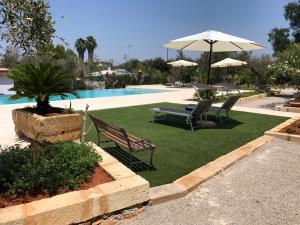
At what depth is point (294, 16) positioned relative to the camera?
4159 centimetres

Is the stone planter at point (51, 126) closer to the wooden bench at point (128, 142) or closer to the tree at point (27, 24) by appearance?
the wooden bench at point (128, 142)

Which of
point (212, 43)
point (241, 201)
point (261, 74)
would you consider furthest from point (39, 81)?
point (261, 74)

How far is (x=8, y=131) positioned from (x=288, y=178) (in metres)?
7.21

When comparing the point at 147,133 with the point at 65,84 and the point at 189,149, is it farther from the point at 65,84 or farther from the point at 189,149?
the point at 65,84

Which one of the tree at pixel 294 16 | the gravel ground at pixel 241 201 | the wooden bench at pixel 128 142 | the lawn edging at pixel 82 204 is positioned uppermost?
the tree at pixel 294 16

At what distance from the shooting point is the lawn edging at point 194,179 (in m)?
4.24

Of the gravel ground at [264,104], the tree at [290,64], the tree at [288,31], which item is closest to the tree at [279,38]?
the tree at [288,31]

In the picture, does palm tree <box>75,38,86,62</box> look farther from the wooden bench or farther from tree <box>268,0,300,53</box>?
the wooden bench

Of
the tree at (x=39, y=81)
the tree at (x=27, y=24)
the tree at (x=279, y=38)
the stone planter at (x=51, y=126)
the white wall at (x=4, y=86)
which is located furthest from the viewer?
the tree at (x=279, y=38)

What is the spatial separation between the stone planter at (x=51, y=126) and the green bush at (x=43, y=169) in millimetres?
1830

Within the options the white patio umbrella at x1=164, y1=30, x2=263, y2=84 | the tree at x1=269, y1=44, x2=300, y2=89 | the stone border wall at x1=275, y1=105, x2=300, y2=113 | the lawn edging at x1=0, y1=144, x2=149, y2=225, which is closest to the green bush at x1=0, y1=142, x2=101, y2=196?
the lawn edging at x1=0, y1=144, x2=149, y2=225

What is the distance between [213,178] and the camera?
200 inches

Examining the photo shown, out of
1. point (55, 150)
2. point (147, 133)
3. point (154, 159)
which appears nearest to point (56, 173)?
point (55, 150)

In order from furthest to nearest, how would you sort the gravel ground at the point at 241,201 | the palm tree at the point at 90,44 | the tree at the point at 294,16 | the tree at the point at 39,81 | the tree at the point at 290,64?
1. the palm tree at the point at 90,44
2. the tree at the point at 294,16
3. the tree at the point at 290,64
4. the tree at the point at 39,81
5. the gravel ground at the point at 241,201
